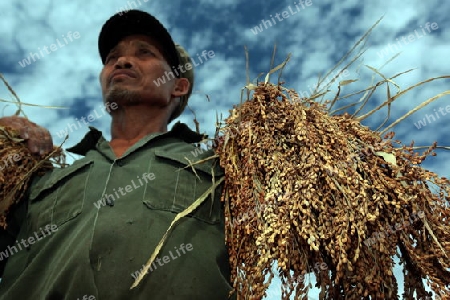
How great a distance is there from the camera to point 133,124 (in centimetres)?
363

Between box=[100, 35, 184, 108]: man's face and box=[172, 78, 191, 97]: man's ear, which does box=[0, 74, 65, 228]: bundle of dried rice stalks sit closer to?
box=[100, 35, 184, 108]: man's face

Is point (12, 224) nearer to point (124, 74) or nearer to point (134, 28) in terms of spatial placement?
point (124, 74)

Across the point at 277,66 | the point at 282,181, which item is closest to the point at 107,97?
the point at 277,66

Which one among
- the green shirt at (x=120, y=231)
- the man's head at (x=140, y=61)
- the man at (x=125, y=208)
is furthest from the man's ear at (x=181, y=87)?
the green shirt at (x=120, y=231)

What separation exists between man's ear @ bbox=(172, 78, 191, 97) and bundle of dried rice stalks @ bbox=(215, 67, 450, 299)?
1.40 m

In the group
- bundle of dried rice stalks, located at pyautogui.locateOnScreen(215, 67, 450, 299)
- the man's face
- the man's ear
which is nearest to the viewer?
bundle of dried rice stalks, located at pyautogui.locateOnScreen(215, 67, 450, 299)

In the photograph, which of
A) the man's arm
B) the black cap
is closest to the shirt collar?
the man's arm

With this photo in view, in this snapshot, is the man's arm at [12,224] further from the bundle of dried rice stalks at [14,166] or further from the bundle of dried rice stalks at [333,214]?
the bundle of dried rice stalks at [333,214]

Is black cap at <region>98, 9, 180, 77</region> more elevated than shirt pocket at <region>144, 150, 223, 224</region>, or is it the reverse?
black cap at <region>98, 9, 180, 77</region>

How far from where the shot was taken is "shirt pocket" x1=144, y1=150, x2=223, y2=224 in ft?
9.28

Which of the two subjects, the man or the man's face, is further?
the man's face

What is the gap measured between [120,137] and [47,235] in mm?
984

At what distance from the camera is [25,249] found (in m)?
3.03

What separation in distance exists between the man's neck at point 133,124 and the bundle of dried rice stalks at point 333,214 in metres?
1.16
